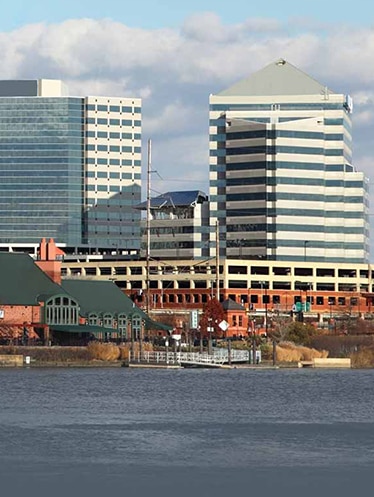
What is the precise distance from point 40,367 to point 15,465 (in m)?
84.4

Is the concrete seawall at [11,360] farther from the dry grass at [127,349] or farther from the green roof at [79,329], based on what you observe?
the green roof at [79,329]

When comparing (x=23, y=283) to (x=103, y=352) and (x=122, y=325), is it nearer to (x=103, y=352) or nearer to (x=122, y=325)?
(x=122, y=325)

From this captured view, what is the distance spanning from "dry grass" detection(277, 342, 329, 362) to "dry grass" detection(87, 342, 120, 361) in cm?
1768

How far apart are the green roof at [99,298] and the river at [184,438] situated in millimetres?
59124

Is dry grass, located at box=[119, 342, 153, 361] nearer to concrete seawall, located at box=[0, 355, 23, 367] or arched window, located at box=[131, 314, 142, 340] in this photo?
arched window, located at box=[131, 314, 142, 340]

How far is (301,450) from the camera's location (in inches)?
2335

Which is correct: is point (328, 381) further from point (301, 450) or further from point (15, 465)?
point (15, 465)

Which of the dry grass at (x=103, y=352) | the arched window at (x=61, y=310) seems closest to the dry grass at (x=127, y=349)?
the dry grass at (x=103, y=352)

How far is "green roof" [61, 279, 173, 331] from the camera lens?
171 m

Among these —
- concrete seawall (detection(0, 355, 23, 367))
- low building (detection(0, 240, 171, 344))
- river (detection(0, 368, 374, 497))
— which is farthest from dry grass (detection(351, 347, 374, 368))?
river (detection(0, 368, 374, 497))

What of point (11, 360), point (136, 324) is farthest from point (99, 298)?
point (11, 360)

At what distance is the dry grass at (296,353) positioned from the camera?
149125 mm

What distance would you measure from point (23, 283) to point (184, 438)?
10143cm

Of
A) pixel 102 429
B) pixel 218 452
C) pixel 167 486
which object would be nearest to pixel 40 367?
pixel 102 429
